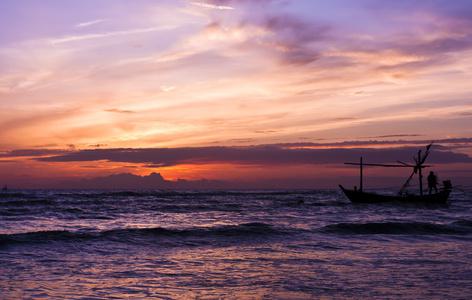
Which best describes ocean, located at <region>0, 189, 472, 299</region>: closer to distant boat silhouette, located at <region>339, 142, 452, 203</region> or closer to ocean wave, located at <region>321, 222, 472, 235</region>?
ocean wave, located at <region>321, 222, 472, 235</region>

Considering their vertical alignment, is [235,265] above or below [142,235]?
above

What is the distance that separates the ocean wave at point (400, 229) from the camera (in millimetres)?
23062

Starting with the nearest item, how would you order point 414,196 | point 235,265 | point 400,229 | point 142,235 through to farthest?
point 235,265
point 142,235
point 400,229
point 414,196

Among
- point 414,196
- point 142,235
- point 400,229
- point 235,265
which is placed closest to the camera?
point 235,265

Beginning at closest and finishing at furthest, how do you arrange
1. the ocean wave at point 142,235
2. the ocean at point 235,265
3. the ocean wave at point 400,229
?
1. the ocean at point 235,265
2. the ocean wave at point 142,235
3. the ocean wave at point 400,229

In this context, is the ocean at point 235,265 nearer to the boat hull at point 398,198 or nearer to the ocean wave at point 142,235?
the ocean wave at point 142,235

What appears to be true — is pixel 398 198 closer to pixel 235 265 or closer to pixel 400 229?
pixel 400 229

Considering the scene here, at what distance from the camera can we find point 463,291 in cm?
941

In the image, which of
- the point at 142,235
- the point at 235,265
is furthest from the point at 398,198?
the point at 235,265

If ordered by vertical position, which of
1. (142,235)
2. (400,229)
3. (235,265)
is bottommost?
(400,229)

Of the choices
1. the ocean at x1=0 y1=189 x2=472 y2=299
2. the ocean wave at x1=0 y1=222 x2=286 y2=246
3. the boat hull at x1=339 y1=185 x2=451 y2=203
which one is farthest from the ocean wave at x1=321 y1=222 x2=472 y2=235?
the boat hull at x1=339 y1=185 x2=451 y2=203

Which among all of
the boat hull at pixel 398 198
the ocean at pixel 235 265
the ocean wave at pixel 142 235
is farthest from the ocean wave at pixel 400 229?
the boat hull at pixel 398 198

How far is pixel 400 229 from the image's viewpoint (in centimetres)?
2427

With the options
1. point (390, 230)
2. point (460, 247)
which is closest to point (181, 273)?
point (460, 247)
